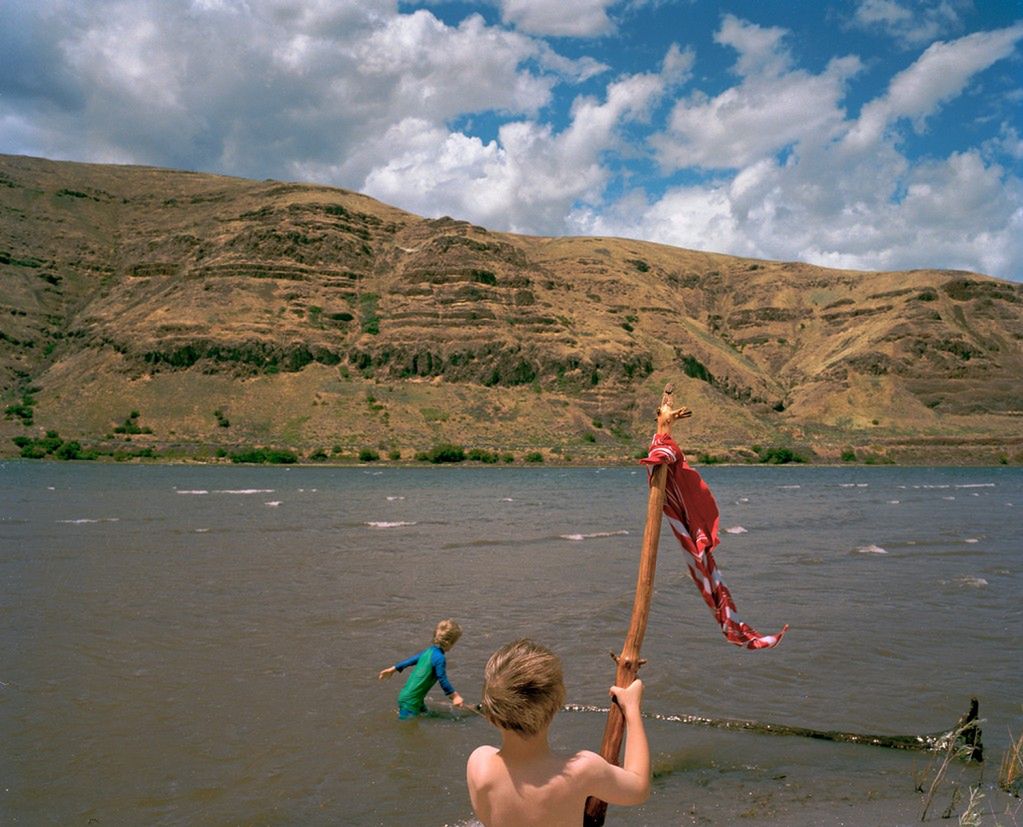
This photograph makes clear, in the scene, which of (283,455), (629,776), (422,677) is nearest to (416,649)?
(422,677)

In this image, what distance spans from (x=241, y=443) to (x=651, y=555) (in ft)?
313

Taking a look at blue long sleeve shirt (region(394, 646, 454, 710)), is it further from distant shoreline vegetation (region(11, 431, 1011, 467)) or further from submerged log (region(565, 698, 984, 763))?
distant shoreline vegetation (region(11, 431, 1011, 467))

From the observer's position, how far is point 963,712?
406 inches

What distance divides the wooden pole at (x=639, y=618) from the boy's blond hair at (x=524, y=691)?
0.72m

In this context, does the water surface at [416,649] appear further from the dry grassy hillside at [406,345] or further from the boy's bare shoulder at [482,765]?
the dry grassy hillside at [406,345]

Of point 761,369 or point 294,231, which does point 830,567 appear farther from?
point 761,369

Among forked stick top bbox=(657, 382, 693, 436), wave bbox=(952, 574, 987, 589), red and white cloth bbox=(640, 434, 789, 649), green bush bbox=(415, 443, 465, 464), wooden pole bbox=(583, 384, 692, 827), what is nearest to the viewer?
wooden pole bbox=(583, 384, 692, 827)

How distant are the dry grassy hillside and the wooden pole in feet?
300

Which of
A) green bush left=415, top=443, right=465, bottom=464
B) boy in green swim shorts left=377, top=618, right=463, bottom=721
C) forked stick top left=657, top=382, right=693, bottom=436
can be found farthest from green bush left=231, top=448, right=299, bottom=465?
forked stick top left=657, top=382, right=693, bottom=436

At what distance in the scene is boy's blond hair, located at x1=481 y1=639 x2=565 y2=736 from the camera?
307 cm

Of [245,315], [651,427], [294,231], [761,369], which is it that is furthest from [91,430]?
[761,369]

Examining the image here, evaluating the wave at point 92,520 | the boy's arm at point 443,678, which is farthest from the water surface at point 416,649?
the wave at point 92,520

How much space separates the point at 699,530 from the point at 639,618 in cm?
89

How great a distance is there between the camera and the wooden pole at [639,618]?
3758 mm
